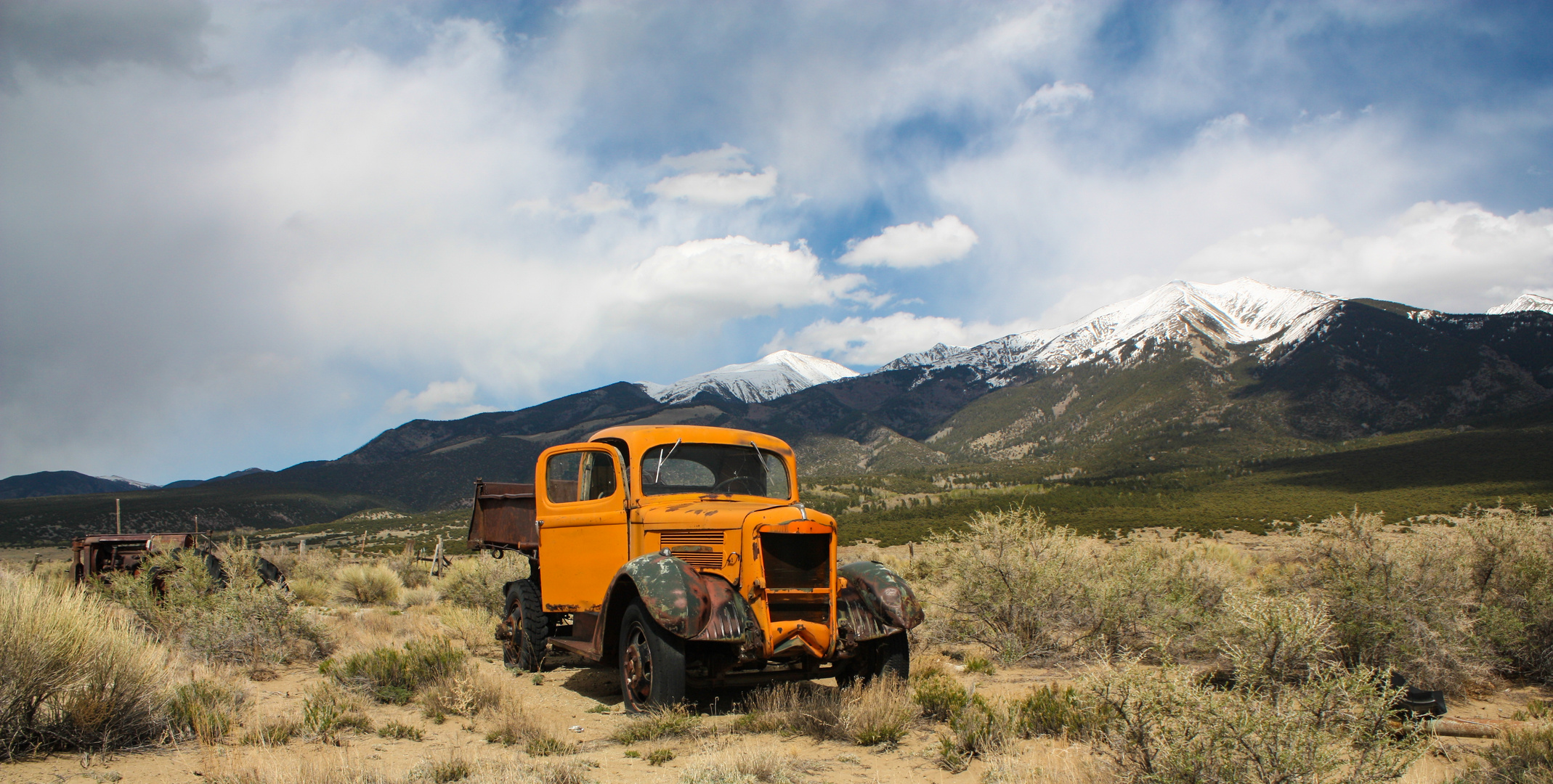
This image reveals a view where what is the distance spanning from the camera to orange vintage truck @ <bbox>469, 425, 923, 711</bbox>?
659 centimetres

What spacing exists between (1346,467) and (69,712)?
91.1 m

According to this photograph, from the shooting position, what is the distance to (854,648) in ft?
23.3

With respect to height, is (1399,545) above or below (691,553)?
below

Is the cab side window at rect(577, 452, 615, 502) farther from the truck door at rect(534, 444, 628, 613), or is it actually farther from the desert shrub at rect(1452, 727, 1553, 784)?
the desert shrub at rect(1452, 727, 1553, 784)

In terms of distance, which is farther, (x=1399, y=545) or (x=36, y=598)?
(x=1399, y=545)

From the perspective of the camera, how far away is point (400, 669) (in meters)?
8.52

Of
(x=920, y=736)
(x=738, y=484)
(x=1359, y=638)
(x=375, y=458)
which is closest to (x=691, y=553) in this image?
(x=738, y=484)

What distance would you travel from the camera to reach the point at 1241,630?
23.6 ft

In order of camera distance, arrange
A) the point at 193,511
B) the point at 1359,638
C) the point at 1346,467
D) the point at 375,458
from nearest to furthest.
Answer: the point at 1359,638 < the point at 1346,467 < the point at 193,511 < the point at 375,458

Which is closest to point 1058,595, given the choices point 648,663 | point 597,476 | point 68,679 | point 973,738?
point 973,738

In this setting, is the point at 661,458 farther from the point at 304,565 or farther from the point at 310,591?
the point at 304,565

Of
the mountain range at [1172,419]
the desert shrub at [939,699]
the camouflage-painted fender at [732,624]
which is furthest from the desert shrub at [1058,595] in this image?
the mountain range at [1172,419]

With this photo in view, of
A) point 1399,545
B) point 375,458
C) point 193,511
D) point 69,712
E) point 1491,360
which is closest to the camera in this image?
point 69,712

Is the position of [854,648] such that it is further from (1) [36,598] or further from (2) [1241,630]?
(1) [36,598]
